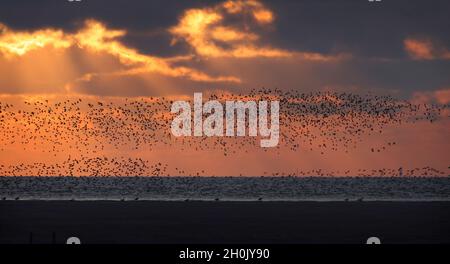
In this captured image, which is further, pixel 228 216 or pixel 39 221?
pixel 228 216

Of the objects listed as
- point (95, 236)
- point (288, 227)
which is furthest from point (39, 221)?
point (288, 227)

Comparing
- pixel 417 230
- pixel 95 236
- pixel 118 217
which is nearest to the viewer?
pixel 95 236

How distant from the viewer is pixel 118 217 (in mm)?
63125
